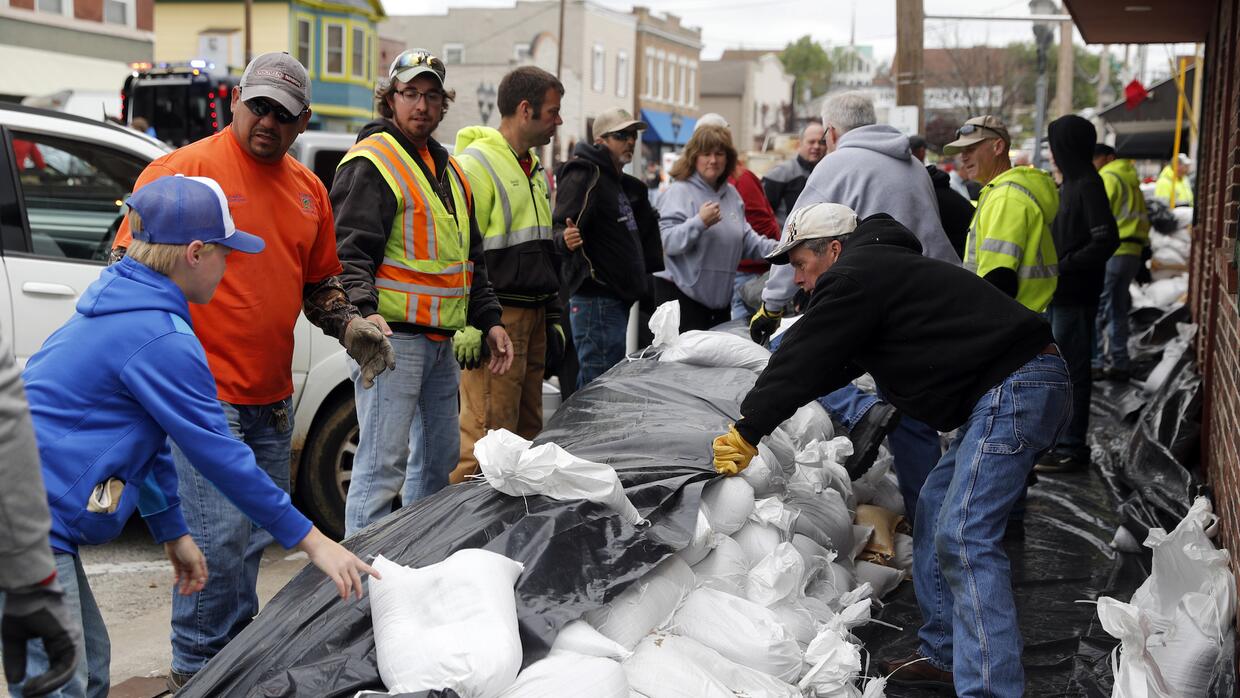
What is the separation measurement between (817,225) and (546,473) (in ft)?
4.13

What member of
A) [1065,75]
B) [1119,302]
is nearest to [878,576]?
[1119,302]

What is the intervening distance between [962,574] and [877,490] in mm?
1861

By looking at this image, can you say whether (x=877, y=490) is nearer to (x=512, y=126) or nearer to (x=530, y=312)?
(x=530, y=312)

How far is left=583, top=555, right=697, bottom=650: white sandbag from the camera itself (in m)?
2.96

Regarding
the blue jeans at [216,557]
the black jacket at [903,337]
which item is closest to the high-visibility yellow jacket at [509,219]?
the blue jeans at [216,557]

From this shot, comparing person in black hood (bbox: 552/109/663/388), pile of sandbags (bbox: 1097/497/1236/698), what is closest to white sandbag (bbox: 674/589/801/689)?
pile of sandbags (bbox: 1097/497/1236/698)

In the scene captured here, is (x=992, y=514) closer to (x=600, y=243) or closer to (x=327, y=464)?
(x=327, y=464)

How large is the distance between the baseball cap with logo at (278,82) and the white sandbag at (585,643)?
165 cm

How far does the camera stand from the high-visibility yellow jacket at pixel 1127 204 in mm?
9453

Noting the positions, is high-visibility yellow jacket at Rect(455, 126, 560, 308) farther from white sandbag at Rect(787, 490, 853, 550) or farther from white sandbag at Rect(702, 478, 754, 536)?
white sandbag at Rect(702, 478, 754, 536)

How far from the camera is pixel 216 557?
3398 millimetres

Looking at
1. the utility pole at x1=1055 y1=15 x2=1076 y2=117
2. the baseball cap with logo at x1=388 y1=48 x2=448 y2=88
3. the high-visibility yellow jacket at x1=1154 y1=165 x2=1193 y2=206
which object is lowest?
the high-visibility yellow jacket at x1=1154 y1=165 x2=1193 y2=206

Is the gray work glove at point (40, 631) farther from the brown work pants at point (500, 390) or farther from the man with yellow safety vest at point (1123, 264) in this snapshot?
the man with yellow safety vest at point (1123, 264)

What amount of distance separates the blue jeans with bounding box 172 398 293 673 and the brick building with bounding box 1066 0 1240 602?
2.84 meters
